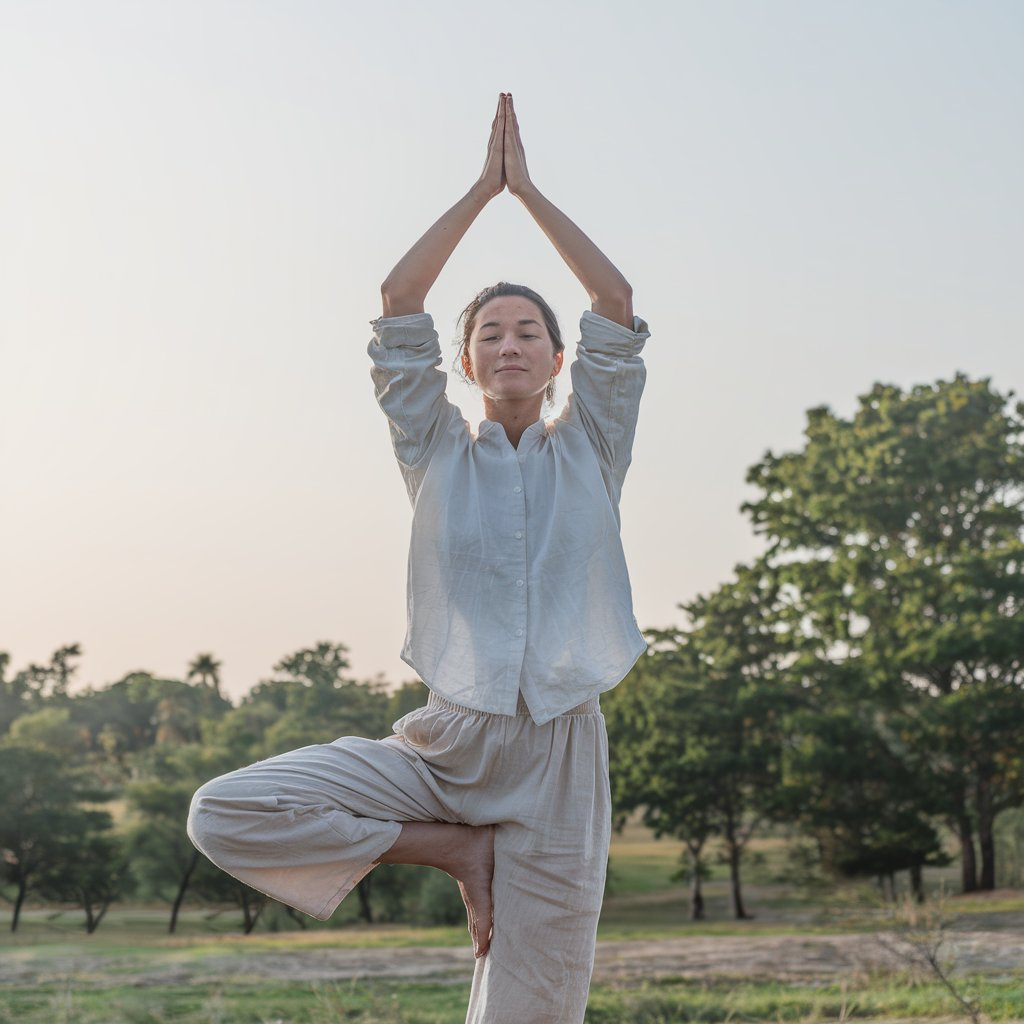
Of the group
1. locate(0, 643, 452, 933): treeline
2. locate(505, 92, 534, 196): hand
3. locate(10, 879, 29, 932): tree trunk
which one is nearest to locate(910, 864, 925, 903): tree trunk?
locate(0, 643, 452, 933): treeline

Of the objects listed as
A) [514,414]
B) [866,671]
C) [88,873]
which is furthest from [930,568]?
[514,414]

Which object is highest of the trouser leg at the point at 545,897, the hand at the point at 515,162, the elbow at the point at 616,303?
the hand at the point at 515,162

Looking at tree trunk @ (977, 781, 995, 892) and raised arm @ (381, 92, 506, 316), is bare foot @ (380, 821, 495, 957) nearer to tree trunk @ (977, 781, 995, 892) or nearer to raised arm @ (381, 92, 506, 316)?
raised arm @ (381, 92, 506, 316)

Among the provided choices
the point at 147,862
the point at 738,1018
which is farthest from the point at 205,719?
the point at 738,1018

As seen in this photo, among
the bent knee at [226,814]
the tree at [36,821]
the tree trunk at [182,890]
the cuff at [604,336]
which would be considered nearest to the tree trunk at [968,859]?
the tree trunk at [182,890]

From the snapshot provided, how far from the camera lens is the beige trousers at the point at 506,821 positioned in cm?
306

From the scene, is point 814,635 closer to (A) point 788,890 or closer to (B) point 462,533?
(A) point 788,890

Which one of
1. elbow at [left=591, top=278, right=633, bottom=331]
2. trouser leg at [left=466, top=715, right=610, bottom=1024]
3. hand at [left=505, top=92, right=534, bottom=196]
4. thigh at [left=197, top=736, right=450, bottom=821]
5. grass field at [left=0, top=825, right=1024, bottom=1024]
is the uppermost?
hand at [left=505, top=92, right=534, bottom=196]

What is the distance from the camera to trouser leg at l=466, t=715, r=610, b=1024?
3.11 m

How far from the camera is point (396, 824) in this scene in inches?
122

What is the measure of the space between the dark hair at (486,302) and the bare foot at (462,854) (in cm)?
120

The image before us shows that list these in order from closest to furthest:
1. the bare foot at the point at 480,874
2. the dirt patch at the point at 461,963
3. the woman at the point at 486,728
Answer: the woman at the point at 486,728
the bare foot at the point at 480,874
the dirt patch at the point at 461,963

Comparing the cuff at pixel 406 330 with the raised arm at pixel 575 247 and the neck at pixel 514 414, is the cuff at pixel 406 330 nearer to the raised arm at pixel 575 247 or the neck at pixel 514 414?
the neck at pixel 514 414

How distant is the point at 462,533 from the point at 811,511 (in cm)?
2021
